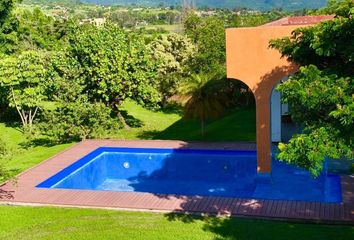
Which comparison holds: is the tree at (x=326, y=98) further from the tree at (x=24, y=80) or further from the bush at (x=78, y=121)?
the tree at (x=24, y=80)

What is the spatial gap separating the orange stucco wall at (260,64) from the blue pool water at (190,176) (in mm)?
1704

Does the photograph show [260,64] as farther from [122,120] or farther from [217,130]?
[122,120]

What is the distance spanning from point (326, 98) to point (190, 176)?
11.3m

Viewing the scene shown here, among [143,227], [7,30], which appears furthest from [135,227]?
[7,30]

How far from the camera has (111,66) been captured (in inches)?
890

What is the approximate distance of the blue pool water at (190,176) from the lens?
14880 millimetres

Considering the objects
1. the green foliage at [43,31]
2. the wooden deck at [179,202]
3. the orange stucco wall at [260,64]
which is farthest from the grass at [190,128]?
the green foliage at [43,31]

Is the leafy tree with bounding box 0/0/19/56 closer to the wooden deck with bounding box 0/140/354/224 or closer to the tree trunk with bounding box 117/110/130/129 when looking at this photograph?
the tree trunk with bounding box 117/110/130/129

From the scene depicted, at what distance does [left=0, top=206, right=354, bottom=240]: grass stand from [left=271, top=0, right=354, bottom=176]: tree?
11.8 feet

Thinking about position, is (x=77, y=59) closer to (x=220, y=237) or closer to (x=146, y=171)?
(x=146, y=171)

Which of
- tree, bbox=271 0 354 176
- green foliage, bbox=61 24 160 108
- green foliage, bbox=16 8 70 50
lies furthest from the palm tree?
green foliage, bbox=16 8 70 50

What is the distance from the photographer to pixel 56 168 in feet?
57.8

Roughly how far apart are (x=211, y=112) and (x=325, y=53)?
13.3 meters

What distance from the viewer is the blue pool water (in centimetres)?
1488
